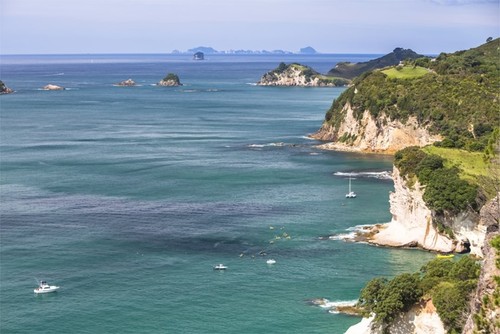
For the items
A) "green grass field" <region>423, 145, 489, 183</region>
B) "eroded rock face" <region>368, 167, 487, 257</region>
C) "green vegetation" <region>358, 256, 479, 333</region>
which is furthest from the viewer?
"green grass field" <region>423, 145, 489, 183</region>

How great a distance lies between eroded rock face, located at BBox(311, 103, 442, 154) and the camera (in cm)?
12791

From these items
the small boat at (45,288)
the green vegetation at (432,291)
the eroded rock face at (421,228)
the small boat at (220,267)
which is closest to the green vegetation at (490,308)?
the green vegetation at (432,291)

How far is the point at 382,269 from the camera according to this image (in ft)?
219

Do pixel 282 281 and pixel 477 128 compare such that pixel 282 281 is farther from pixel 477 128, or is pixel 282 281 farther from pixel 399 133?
pixel 399 133

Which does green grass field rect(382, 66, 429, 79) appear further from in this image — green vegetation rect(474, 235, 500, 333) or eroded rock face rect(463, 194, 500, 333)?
green vegetation rect(474, 235, 500, 333)

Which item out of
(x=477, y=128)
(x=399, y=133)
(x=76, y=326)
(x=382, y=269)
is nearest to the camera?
(x=76, y=326)

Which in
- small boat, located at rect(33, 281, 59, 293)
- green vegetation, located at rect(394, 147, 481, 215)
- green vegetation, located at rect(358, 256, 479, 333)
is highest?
green vegetation, located at rect(394, 147, 481, 215)

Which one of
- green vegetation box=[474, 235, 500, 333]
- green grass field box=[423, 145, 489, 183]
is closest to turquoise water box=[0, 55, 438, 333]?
green grass field box=[423, 145, 489, 183]

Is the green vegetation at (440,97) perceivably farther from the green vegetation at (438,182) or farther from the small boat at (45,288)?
the small boat at (45,288)

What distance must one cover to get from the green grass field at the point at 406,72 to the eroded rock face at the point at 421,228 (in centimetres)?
6926

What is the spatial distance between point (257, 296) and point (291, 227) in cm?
2141

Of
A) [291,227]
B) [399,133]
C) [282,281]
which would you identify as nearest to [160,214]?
[291,227]

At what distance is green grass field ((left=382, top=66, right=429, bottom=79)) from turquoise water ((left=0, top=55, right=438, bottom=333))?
23870mm

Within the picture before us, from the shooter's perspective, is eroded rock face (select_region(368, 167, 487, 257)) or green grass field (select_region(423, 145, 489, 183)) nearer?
eroded rock face (select_region(368, 167, 487, 257))
